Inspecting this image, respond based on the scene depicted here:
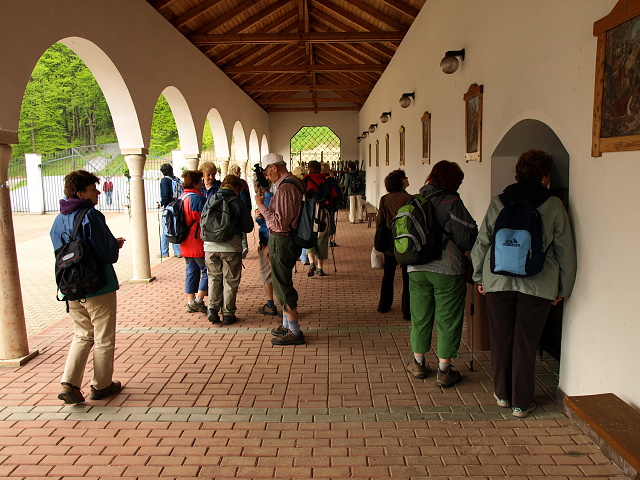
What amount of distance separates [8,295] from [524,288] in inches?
168

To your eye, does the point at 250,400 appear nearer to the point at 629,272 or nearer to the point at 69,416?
the point at 69,416

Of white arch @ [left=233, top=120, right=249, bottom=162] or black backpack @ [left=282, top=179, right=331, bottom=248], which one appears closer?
black backpack @ [left=282, top=179, right=331, bottom=248]

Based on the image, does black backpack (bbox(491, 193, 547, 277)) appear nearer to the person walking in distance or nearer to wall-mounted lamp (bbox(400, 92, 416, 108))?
the person walking in distance

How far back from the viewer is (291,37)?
36.0 feet

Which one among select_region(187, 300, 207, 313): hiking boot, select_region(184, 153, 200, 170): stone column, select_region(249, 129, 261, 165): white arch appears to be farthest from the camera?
select_region(249, 129, 261, 165): white arch

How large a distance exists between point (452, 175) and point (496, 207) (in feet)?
1.69

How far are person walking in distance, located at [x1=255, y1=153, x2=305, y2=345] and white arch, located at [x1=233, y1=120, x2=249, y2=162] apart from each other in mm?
12656

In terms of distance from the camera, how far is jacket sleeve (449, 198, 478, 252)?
3.83 m

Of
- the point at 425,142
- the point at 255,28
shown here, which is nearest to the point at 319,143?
the point at 255,28

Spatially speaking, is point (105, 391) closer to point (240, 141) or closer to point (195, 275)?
point (195, 275)

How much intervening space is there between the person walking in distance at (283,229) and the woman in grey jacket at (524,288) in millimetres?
1795

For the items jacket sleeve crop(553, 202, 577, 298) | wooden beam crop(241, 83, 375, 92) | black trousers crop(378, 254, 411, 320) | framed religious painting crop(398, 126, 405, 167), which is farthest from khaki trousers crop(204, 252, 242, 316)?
wooden beam crop(241, 83, 375, 92)

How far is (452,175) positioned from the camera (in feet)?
12.8

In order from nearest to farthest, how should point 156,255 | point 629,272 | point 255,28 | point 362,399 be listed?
1. point 629,272
2. point 362,399
3. point 156,255
4. point 255,28
